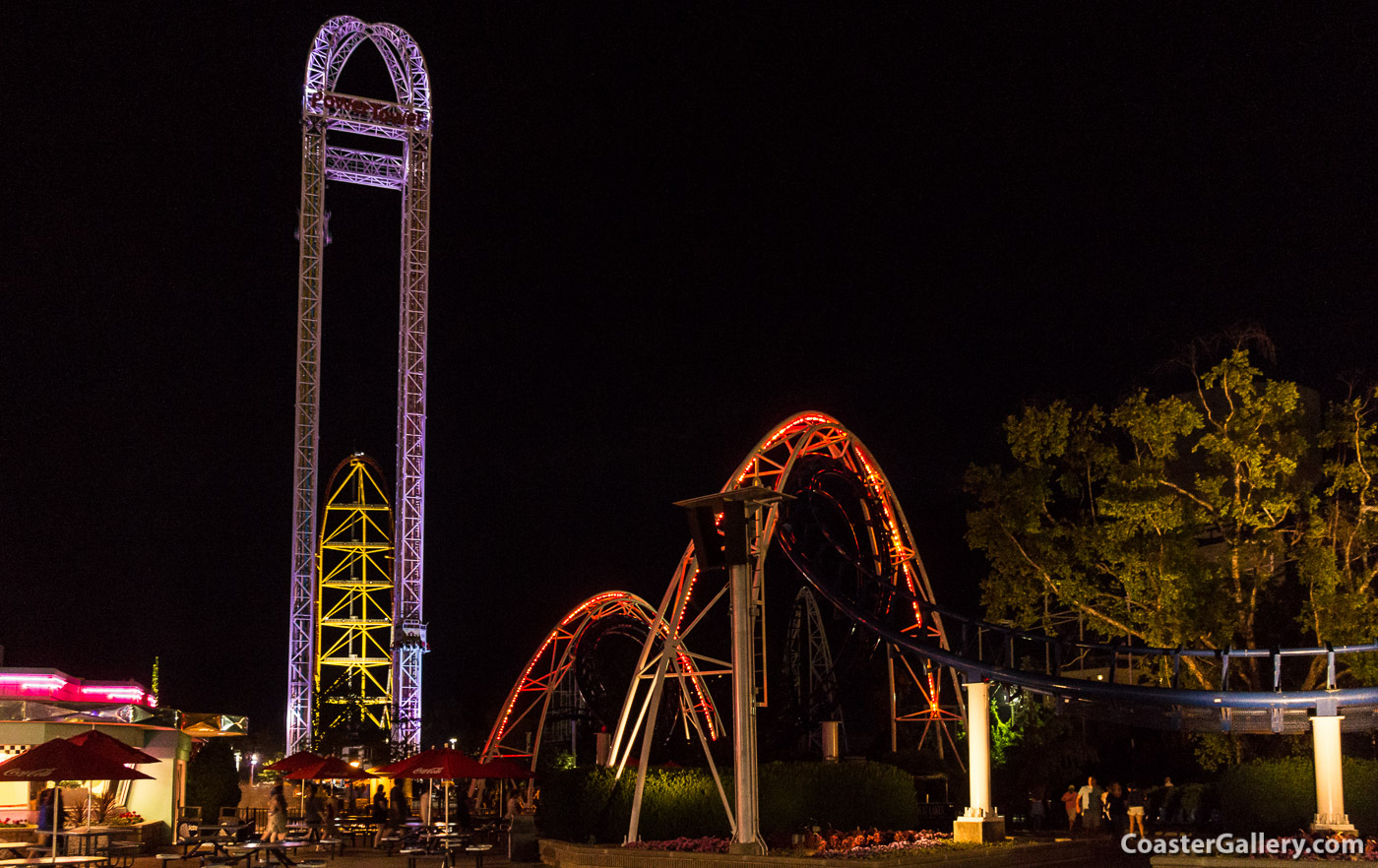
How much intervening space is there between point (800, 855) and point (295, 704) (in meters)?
40.7

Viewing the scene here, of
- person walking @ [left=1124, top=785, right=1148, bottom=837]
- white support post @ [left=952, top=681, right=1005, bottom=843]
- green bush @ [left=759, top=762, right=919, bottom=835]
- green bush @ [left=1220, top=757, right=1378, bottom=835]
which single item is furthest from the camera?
person walking @ [left=1124, top=785, right=1148, bottom=837]

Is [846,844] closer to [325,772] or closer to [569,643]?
[325,772]

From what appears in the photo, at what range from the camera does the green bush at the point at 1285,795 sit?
24.1 metres

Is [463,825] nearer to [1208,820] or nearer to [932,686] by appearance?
[932,686]

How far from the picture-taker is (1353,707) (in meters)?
22.2

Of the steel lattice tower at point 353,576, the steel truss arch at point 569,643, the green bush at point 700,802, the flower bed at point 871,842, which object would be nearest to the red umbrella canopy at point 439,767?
the green bush at point 700,802

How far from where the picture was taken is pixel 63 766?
2062 cm

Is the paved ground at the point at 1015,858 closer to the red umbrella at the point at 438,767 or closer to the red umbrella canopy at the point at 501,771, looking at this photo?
the red umbrella canopy at the point at 501,771

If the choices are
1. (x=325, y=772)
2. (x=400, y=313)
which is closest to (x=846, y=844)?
(x=325, y=772)

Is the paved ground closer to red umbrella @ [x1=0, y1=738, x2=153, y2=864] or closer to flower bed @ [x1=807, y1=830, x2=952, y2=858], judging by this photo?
flower bed @ [x1=807, y1=830, x2=952, y2=858]

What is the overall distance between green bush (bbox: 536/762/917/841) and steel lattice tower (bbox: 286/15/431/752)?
98.1 ft

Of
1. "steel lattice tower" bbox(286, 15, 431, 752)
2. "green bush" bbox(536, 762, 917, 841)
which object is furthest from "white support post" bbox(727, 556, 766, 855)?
"steel lattice tower" bbox(286, 15, 431, 752)

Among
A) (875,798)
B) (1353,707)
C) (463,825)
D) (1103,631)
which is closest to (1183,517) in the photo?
(1103,631)

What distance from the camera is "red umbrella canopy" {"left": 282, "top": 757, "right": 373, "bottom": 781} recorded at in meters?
28.7
